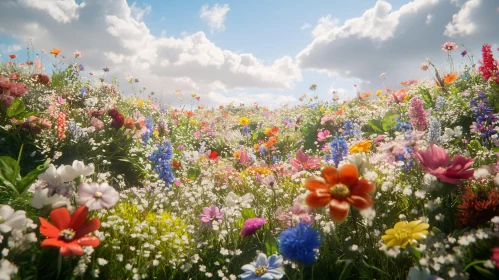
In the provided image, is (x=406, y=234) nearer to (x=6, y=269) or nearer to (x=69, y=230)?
(x=69, y=230)

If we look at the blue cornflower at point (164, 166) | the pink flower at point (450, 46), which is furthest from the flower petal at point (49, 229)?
the pink flower at point (450, 46)

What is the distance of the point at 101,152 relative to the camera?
433cm

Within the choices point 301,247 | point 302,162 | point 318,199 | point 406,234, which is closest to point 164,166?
point 302,162

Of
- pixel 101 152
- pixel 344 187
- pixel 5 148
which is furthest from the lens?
pixel 101 152

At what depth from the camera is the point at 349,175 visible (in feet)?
5.37

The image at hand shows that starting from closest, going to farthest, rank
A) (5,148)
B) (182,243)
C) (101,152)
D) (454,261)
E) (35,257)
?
(454,261) → (35,257) → (182,243) → (5,148) → (101,152)

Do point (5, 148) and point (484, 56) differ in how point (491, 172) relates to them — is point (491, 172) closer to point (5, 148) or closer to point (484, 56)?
point (484, 56)

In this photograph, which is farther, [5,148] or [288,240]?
[5,148]

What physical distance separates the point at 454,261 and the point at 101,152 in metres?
4.21

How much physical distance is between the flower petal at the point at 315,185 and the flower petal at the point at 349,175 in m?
0.11

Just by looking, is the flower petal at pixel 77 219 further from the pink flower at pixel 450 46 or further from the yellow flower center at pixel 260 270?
the pink flower at pixel 450 46

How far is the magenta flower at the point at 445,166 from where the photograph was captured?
1.69m

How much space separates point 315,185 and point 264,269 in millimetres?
635

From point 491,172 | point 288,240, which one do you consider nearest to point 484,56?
point 491,172
